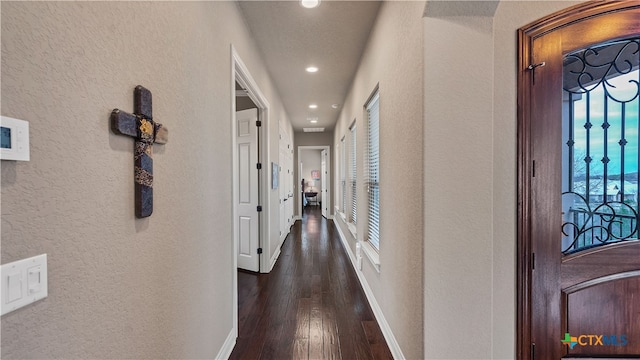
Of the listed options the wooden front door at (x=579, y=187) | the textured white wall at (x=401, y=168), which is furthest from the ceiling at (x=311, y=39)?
the wooden front door at (x=579, y=187)

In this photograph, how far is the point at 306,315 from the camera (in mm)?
2559

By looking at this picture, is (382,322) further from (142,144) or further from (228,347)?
(142,144)

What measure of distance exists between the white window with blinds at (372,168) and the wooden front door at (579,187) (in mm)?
1580

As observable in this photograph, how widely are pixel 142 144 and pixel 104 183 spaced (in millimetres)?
224

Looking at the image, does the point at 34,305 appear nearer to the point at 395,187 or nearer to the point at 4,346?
the point at 4,346

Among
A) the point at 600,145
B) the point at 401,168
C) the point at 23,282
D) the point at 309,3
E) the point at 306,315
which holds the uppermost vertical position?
the point at 309,3

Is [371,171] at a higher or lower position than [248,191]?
higher

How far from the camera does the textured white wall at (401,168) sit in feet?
4.97

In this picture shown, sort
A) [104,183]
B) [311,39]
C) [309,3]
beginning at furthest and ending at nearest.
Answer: [311,39]
[309,3]
[104,183]

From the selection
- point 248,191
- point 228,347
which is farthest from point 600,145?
point 248,191

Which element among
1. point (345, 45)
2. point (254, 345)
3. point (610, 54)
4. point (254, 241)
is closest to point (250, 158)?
point (254, 241)

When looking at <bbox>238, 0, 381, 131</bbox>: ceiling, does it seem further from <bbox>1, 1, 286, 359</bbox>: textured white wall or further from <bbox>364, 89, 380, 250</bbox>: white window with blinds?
<bbox>1, 1, 286, 359</bbox>: textured white wall

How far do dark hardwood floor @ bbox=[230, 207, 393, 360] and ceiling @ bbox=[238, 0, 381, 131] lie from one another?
2.74 m

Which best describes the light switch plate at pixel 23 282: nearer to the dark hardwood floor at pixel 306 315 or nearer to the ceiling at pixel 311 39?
the dark hardwood floor at pixel 306 315
